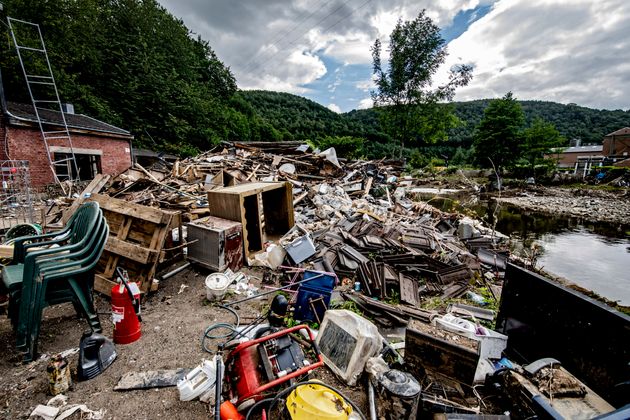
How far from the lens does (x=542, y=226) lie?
498 inches

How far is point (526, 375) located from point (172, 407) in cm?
312

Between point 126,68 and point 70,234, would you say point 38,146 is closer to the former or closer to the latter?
point 70,234

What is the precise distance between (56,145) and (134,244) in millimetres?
12422

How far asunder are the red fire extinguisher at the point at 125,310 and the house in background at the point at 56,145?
12.5 metres

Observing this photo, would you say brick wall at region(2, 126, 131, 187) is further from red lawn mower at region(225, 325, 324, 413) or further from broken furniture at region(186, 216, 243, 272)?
red lawn mower at region(225, 325, 324, 413)

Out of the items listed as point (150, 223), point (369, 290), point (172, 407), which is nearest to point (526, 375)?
point (369, 290)

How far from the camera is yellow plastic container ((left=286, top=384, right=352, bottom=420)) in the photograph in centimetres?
168

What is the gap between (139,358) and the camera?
2.80 m

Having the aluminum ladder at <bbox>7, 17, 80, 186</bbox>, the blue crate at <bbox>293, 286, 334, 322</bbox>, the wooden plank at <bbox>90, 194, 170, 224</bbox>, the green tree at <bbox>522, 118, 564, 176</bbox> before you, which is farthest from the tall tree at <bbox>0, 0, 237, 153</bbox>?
the green tree at <bbox>522, 118, 564, 176</bbox>

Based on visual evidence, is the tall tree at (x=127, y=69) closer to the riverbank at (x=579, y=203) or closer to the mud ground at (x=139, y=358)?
the mud ground at (x=139, y=358)

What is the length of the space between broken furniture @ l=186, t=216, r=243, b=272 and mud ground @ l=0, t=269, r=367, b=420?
580mm

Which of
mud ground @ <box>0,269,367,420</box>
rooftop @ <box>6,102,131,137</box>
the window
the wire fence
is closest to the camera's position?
mud ground @ <box>0,269,367,420</box>

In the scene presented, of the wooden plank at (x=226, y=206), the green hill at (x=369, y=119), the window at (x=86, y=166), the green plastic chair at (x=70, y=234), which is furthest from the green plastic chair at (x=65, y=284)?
the green hill at (x=369, y=119)

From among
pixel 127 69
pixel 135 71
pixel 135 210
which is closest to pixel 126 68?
pixel 127 69
